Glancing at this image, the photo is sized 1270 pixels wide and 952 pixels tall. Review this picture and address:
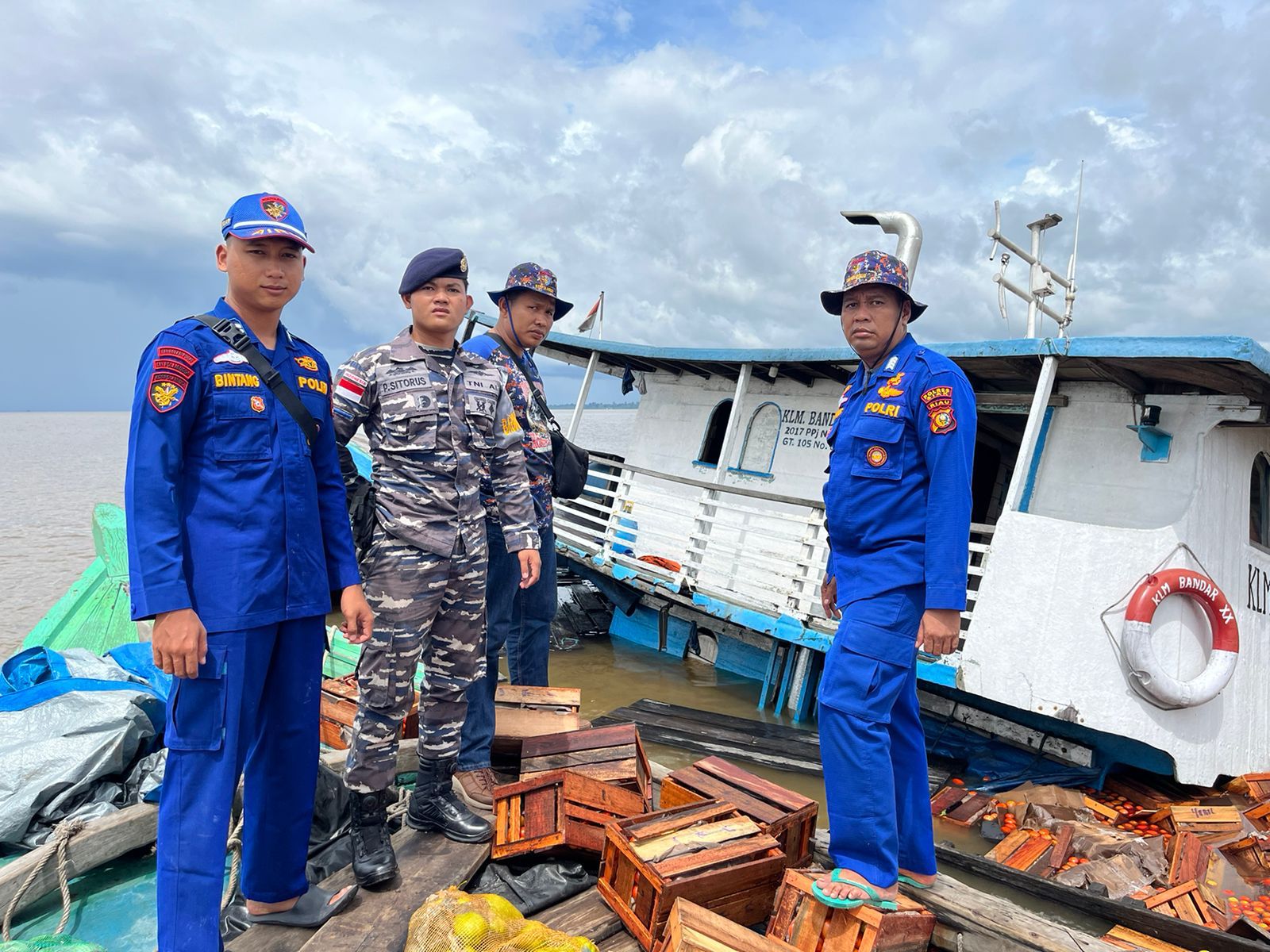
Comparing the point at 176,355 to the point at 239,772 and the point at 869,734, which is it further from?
the point at 869,734

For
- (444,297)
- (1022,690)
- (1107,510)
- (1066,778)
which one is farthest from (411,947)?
(1107,510)

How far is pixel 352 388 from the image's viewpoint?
2.75 m

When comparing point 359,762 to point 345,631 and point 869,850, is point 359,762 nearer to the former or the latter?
point 345,631

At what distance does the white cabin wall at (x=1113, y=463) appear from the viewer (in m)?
6.06

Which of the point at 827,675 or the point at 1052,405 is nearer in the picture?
the point at 827,675

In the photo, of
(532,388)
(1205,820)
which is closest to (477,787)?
(532,388)

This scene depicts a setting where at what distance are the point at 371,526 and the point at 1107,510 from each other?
20.7 ft

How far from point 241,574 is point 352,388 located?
846 millimetres

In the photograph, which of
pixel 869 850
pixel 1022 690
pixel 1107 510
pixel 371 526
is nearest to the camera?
pixel 869 850

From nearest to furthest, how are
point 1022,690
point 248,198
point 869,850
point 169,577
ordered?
point 169,577, point 248,198, point 869,850, point 1022,690

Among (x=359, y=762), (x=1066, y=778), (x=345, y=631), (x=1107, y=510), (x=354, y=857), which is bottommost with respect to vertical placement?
(x=1066, y=778)

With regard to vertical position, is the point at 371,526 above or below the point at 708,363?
below

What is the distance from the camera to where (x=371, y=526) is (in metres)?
2.75

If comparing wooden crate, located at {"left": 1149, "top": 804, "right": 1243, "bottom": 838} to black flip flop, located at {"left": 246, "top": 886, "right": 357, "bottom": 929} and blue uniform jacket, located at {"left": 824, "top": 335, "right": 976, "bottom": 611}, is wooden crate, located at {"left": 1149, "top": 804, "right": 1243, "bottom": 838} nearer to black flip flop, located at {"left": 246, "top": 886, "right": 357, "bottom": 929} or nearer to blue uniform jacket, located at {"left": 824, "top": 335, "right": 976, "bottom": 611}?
blue uniform jacket, located at {"left": 824, "top": 335, "right": 976, "bottom": 611}
